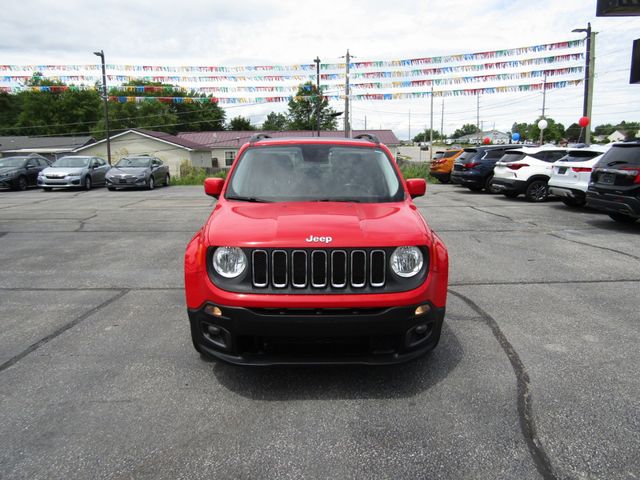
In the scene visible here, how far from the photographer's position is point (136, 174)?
20.5 metres

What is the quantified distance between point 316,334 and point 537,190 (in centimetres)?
1347

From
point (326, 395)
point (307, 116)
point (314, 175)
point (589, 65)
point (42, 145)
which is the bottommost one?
point (326, 395)

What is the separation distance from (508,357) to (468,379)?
0.56m

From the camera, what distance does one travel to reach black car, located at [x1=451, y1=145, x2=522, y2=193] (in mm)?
17484

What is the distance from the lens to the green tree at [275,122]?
10100cm

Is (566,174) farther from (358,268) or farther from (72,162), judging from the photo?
(72,162)

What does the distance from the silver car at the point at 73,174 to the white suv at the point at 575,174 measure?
58.4 ft

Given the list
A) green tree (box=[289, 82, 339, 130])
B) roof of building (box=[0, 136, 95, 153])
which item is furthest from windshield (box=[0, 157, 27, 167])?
green tree (box=[289, 82, 339, 130])

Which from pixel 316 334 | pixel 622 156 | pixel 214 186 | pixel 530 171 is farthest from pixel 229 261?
pixel 530 171

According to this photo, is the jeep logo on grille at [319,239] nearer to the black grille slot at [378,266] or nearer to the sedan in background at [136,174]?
the black grille slot at [378,266]

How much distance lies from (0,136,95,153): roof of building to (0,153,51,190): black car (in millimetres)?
40591

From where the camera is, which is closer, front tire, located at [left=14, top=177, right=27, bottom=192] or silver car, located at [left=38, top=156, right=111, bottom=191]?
silver car, located at [left=38, top=156, right=111, bottom=191]

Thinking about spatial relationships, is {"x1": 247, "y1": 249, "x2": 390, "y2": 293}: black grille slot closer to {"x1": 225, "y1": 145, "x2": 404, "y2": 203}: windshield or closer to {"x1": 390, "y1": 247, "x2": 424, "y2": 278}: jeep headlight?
{"x1": 390, "y1": 247, "x2": 424, "y2": 278}: jeep headlight

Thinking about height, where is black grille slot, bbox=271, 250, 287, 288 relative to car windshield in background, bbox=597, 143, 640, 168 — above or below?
below
